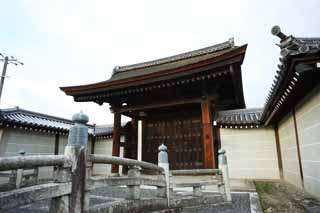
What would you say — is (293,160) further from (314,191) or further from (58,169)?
(58,169)

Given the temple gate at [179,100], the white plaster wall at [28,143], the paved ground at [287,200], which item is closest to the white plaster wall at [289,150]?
→ the paved ground at [287,200]

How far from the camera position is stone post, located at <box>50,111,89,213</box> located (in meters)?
2.09

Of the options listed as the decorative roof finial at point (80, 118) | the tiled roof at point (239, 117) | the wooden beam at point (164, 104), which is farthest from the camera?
the tiled roof at point (239, 117)

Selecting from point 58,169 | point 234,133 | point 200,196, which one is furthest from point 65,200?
point 234,133

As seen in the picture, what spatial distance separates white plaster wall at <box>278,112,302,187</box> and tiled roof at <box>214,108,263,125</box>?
3.06ft

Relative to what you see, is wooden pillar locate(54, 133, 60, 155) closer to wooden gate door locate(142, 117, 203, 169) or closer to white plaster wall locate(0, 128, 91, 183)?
white plaster wall locate(0, 128, 91, 183)

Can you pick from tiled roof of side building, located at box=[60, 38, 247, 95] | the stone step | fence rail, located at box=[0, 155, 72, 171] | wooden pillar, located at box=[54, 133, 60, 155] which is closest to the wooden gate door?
tiled roof of side building, located at box=[60, 38, 247, 95]

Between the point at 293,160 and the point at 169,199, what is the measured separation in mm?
4383

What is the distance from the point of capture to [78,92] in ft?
23.2

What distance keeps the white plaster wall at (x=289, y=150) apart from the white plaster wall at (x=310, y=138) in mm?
569

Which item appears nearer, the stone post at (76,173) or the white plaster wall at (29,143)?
the stone post at (76,173)

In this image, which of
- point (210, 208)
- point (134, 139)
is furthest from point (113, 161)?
point (134, 139)

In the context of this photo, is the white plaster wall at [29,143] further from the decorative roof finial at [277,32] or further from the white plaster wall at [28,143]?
the decorative roof finial at [277,32]

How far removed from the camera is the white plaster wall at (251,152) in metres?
7.68
